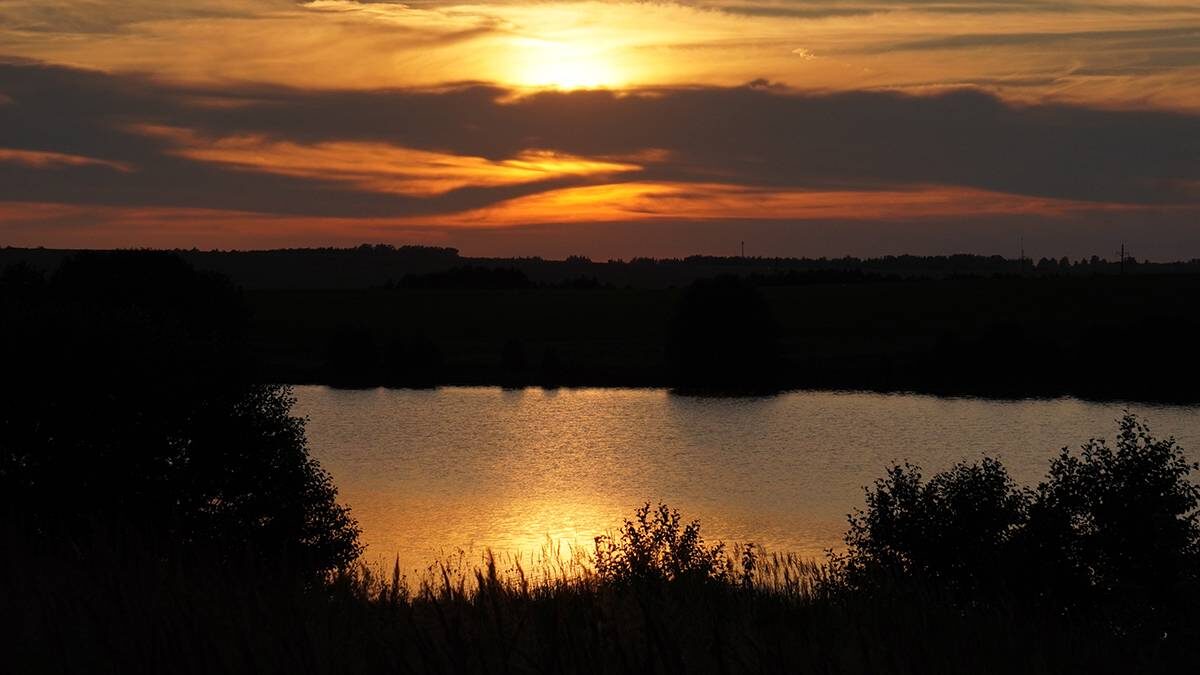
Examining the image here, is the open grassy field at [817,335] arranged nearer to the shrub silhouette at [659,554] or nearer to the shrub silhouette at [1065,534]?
the shrub silhouette at [659,554]

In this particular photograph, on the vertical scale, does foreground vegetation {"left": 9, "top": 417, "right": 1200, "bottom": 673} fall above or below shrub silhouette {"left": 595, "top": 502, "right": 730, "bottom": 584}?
above

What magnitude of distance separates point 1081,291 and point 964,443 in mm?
87167

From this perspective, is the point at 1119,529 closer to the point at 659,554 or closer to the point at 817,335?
the point at 659,554

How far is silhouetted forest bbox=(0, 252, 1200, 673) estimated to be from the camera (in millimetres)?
5461

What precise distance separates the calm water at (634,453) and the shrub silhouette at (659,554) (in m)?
6.01

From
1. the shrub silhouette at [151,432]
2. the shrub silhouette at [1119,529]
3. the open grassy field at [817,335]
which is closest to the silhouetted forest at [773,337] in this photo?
the open grassy field at [817,335]

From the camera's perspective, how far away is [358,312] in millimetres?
169125

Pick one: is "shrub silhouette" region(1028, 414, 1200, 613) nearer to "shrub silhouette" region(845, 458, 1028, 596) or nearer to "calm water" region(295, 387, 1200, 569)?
"shrub silhouette" region(845, 458, 1028, 596)

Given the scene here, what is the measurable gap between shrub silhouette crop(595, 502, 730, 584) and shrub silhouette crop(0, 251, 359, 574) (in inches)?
355

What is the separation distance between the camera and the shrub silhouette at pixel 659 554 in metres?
7.57

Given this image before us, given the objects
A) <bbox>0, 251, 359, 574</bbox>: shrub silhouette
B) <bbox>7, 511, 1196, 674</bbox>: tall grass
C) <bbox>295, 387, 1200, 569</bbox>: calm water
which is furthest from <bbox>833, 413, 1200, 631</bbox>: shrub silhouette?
<bbox>7, 511, 1196, 674</bbox>: tall grass

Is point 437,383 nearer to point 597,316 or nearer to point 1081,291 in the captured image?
point 597,316

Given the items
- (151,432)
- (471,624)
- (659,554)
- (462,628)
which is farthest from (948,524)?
(462,628)

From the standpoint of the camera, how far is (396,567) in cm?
568
